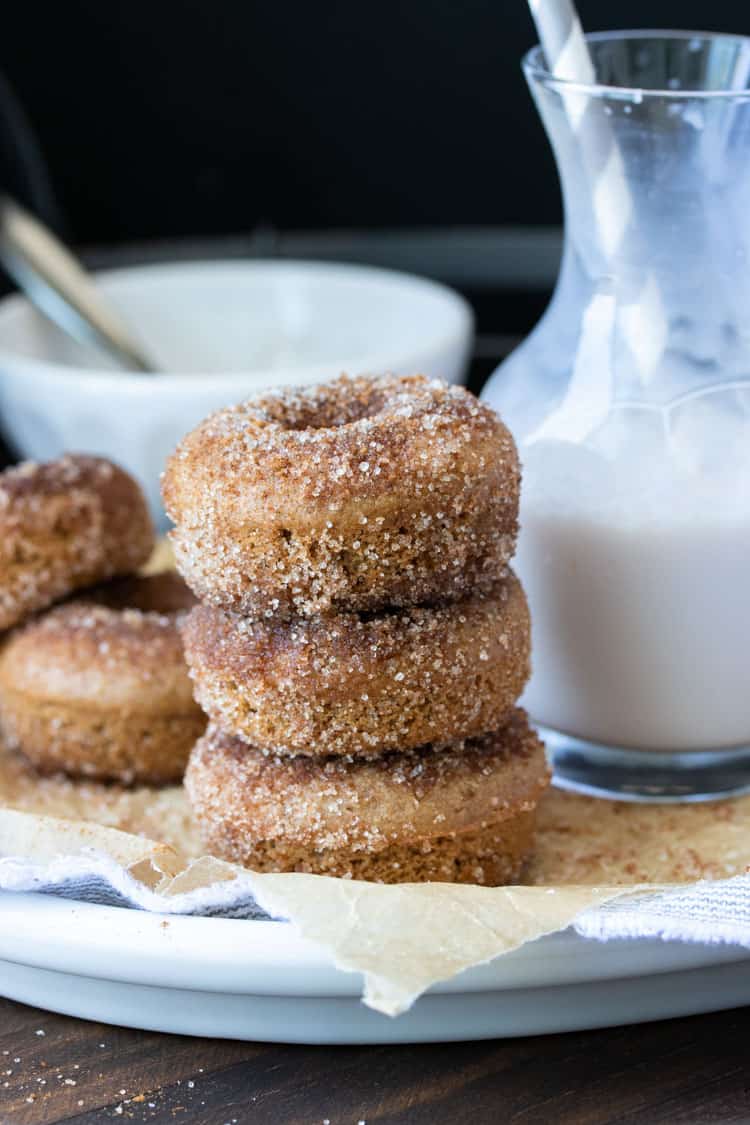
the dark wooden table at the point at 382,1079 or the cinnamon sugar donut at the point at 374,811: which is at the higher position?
the cinnamon sugar donut at the point at 374,811

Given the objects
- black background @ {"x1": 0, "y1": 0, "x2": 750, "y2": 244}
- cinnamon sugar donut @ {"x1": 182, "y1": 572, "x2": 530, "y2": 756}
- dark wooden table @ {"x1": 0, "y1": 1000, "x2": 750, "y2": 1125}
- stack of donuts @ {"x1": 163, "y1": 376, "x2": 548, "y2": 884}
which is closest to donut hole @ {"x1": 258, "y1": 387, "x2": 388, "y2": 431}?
stack of donuts @ {"x1": 163, "y1": 376, "x2": 548, "y2": 884}

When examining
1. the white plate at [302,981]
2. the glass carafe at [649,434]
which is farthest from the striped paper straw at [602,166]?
the white plate at [302,981]

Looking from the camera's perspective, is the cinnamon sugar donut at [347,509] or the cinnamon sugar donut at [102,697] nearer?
the cinnamon sugar donut at [347,509]

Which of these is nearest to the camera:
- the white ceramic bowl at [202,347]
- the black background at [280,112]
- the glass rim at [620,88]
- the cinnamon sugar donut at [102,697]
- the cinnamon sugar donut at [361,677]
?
the cinnamon sugar donut at [361,677]

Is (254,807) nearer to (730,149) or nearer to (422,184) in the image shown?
(730,149)

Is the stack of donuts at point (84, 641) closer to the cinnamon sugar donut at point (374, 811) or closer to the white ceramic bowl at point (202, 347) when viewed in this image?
the cinnamon sugar donut at point (374, 811)

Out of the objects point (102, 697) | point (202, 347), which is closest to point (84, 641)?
point (102, 697)

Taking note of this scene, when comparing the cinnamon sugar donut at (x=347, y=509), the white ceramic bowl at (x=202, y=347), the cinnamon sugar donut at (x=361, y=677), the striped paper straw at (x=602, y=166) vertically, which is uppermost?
the striped paper straw at (x=602, y=166)

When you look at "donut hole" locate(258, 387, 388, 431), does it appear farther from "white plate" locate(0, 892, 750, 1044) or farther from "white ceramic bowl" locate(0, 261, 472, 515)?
"white ceramic bowl" locate(0, 261, 472, 515)
